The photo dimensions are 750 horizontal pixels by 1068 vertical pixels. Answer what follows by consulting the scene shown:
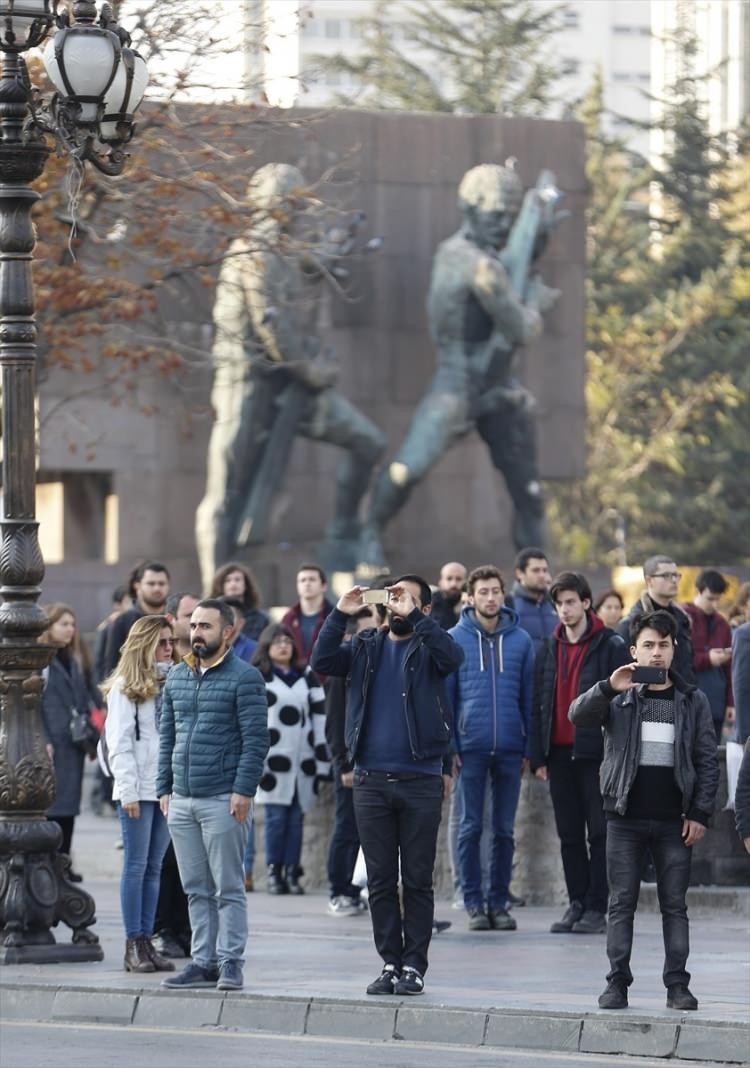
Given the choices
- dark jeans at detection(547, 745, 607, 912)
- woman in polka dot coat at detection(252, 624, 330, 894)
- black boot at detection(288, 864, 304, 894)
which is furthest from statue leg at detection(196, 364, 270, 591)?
dark jeans at detection(547, 745, 607, 912)

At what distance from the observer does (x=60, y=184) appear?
22.1 m

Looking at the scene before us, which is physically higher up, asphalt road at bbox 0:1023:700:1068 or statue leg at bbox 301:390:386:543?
statue leg at bbox 301:390:386:543

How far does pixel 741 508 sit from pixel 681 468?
1.61 m

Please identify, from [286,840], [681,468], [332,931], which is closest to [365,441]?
[286,840]

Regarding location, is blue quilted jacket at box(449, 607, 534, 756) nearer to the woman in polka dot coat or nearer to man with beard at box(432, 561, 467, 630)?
man with beard at box(432, 561, 467, 630)

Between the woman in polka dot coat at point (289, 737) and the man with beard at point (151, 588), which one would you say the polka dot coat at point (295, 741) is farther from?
the man with beard at point (151, 588)

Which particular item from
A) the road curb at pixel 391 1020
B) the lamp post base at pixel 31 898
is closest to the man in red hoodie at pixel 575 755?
the lamp post base at pixel 31 898

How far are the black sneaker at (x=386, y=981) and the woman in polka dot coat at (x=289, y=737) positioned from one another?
4.84m

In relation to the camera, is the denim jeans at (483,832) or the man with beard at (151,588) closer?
the denim jeans at (483,832)

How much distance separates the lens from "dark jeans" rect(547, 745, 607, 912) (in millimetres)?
14703

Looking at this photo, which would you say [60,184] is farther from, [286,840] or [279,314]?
[286,840]

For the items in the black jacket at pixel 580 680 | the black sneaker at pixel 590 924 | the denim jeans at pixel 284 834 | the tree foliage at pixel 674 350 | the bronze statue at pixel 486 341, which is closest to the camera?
the black jacket at pixel 580 680

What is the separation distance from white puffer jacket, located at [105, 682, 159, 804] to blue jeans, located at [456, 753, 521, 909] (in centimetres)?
255

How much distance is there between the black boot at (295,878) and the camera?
17.3 metres
